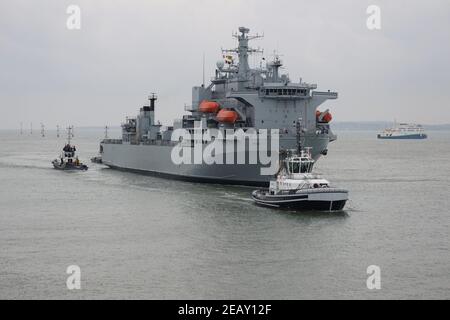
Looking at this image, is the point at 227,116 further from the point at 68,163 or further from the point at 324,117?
the point at 68,163

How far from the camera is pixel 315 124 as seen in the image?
5394cm

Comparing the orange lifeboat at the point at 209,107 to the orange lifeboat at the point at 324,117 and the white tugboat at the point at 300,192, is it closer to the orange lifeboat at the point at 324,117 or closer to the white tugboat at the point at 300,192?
the orange lifeboat at the point at 324,117

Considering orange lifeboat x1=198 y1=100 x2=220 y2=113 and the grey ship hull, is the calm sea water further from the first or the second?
orange lifeboat x1=198 y1=100 x2=220 y2=113

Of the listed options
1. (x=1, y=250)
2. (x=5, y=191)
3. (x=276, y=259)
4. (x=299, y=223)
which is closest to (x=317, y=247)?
(x=276, y=259)

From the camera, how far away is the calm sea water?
22.7 m

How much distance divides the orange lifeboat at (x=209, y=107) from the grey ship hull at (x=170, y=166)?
5.13 meters

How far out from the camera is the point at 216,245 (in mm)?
29391

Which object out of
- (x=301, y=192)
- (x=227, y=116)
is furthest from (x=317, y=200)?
(x=227, y=116)

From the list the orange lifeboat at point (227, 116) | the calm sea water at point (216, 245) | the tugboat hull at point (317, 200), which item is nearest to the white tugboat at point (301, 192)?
the tugboat hull at point (317, 200)

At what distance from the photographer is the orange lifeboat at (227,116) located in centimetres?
5141

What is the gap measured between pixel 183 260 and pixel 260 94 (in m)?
27.2

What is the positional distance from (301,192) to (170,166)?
24.2 meters

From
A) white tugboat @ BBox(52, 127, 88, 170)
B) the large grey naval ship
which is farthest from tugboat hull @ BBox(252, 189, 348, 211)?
white tugboat @ BBox(52, 127, 88, 170)
